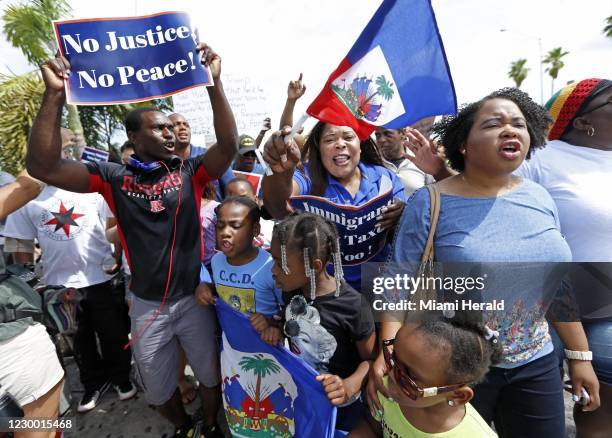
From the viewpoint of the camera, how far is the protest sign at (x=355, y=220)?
1.83 m

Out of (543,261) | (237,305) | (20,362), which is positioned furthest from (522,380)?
(20,362)

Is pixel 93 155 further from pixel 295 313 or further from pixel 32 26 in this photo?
pixel 32 26

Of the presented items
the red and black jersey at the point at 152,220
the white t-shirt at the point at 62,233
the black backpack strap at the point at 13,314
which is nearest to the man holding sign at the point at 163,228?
the red and black jersey at the point at 152,220

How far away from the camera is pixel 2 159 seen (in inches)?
335

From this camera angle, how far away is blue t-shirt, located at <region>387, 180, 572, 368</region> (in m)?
1.30

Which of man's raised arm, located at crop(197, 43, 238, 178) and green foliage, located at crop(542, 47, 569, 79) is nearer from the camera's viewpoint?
man's raised arm, located at crop(197, 43, 238, 178)

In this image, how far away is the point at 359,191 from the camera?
6.36ft

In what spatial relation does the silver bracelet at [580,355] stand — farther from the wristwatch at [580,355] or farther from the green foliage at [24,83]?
the green foliage at [24,83]

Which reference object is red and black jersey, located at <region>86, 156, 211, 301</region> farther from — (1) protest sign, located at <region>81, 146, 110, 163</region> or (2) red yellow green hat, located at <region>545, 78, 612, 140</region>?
(1) protest sign, located at <region>81, 146, 110, 163</region>

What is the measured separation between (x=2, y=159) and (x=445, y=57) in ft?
35.1

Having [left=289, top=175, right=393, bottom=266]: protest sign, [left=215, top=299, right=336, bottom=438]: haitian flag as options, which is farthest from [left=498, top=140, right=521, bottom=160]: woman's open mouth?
[left=215, top=299, right=336, bottom=438]: haitian flag

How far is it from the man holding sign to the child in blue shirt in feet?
0.61

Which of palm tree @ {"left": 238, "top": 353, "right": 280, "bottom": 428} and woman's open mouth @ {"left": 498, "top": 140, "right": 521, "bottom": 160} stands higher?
woman's open mouth @ {"left": 498, "top": 140, "right": 521, "bottom": 160}

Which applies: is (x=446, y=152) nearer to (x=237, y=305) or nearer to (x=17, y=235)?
(x=237, y=305)
